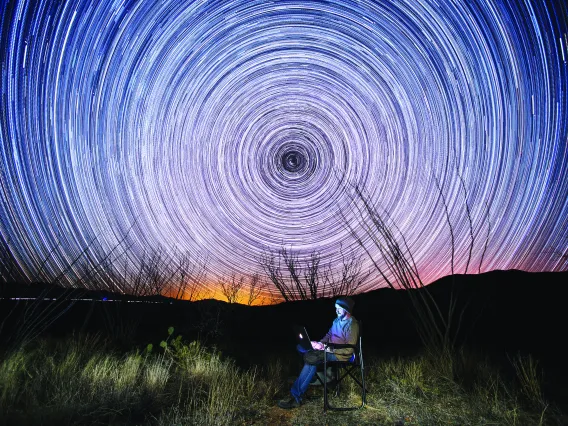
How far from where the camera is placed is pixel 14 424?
3.68 meters

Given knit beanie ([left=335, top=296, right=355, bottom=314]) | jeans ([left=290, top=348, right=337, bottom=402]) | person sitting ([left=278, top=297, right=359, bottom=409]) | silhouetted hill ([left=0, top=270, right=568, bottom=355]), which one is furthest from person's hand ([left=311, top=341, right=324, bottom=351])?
silhouetted hill ([left=0, top=270, right=568, bottom=355])

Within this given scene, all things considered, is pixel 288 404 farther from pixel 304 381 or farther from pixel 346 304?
pixel 346 304

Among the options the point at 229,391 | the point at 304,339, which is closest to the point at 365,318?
the point at 304,339

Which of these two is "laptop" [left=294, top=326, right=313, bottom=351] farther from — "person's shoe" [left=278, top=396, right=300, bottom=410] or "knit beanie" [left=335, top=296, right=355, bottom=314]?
"person's shoe" [left=278, top=396, right=300, bottom=410]

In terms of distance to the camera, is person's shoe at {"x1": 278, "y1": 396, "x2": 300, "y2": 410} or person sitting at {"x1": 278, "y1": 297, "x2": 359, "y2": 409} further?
person sitting at {"x1": 278, "y1": 297, "x2": 359, "y2": 409}

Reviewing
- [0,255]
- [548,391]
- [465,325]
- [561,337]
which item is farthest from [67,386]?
[465,325]

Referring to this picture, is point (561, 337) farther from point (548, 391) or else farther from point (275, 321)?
point (275, 321)

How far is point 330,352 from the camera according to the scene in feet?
18.3

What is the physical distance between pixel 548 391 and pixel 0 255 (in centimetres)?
996

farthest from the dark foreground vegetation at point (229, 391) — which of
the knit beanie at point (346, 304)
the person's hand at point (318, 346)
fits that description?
the knit beanie at point (346, 304)

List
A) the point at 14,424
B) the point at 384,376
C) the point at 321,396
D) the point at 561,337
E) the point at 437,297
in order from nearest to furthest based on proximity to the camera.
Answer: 1. the point at 14,424
2. the point at 321,396
3. the point at 384,376
4. the point at 561,337
5. the point at 437,297

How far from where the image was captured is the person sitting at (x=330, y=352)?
5.52m

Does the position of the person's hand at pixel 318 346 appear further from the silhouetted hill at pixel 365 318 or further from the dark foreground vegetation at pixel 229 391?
the silhouetted hill at pixel 365 318

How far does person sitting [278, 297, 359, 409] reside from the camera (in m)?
5.52
